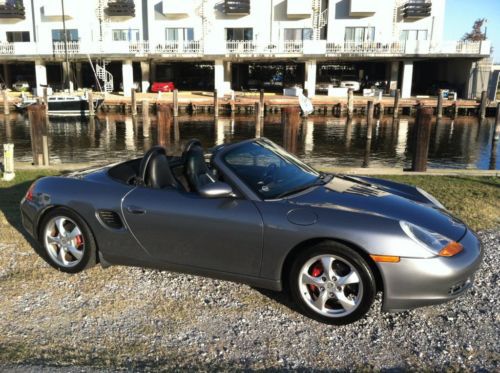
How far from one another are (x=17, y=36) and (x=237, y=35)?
20905mm

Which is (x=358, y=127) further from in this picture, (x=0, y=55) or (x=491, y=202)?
(x=0, y=55)

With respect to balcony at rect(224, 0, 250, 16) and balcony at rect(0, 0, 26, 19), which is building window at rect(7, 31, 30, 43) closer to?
balcony at rect(0, 0, 26, 19)

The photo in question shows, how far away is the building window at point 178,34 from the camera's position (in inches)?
1741

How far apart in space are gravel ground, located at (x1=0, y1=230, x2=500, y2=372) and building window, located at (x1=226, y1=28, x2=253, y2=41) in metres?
41.7

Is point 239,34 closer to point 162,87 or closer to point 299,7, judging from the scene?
point 299,7

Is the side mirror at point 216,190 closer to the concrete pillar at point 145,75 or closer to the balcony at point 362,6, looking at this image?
the balcony at point 362,6

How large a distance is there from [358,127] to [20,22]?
3377 cm

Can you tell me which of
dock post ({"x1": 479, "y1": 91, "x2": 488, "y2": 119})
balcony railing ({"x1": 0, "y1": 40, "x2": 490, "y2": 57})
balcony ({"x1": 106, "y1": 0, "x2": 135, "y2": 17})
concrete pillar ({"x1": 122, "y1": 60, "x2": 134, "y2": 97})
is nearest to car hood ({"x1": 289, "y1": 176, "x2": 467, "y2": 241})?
dock post ({"x1": 479, "y1": 91, "x2": 488, "y2": 119})

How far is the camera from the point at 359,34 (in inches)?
1708

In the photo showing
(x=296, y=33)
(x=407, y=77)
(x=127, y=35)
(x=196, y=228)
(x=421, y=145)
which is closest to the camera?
(x=196, y=228)

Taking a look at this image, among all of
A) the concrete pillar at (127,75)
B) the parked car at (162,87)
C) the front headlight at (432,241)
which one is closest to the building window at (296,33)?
the parked car at (162,87)

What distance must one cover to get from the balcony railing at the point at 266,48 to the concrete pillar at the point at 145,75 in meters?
3.12

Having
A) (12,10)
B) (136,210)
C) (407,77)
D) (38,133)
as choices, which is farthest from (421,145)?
(12,10)

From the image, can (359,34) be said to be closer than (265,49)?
No
